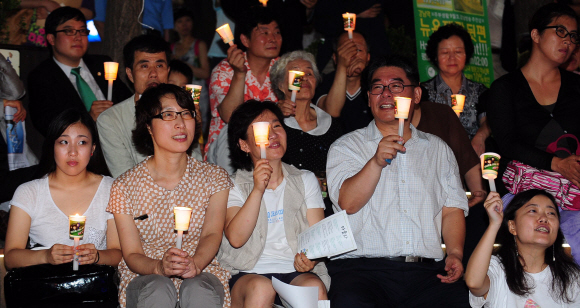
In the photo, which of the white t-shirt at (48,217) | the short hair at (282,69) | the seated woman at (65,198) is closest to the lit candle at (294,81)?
the short hair at (282,69)

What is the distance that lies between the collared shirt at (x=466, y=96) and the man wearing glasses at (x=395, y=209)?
174cm

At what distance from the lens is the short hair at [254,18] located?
6.04 metres

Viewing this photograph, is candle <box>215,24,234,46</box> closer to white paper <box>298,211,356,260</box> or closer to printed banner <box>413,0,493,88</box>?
white paper <box>298,211,356,260</box>

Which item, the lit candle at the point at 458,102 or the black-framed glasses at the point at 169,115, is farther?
the lit candle at the point at 458,102

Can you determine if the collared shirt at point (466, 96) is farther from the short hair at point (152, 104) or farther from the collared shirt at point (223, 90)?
the short hair at point (152, 104)

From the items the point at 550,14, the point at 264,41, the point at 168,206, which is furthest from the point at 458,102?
the point at 168,206

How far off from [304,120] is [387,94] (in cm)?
118

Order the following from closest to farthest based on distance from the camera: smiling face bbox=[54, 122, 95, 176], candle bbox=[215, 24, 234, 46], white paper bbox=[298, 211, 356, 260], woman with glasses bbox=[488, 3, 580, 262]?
white paper bbox=[298, 211, 356, 260], smiling face bbox=[54, 122, 95, 176], woman with glasses bbox=[488, 3, 580, 262], candle bbox=[215, 24, 234, 46]

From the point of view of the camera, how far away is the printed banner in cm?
748

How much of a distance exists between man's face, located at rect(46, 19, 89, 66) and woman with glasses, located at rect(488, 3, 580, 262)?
3624mm

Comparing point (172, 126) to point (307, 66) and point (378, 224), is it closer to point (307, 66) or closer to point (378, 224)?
point (378, 224)

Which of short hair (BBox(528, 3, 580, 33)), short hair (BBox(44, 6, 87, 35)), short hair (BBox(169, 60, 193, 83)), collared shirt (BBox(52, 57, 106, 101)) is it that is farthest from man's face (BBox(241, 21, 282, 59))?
short hair (BBox(528, 3, 580, 33))

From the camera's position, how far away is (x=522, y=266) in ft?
13.3

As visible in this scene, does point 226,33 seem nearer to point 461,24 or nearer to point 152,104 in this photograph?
point 152,104
